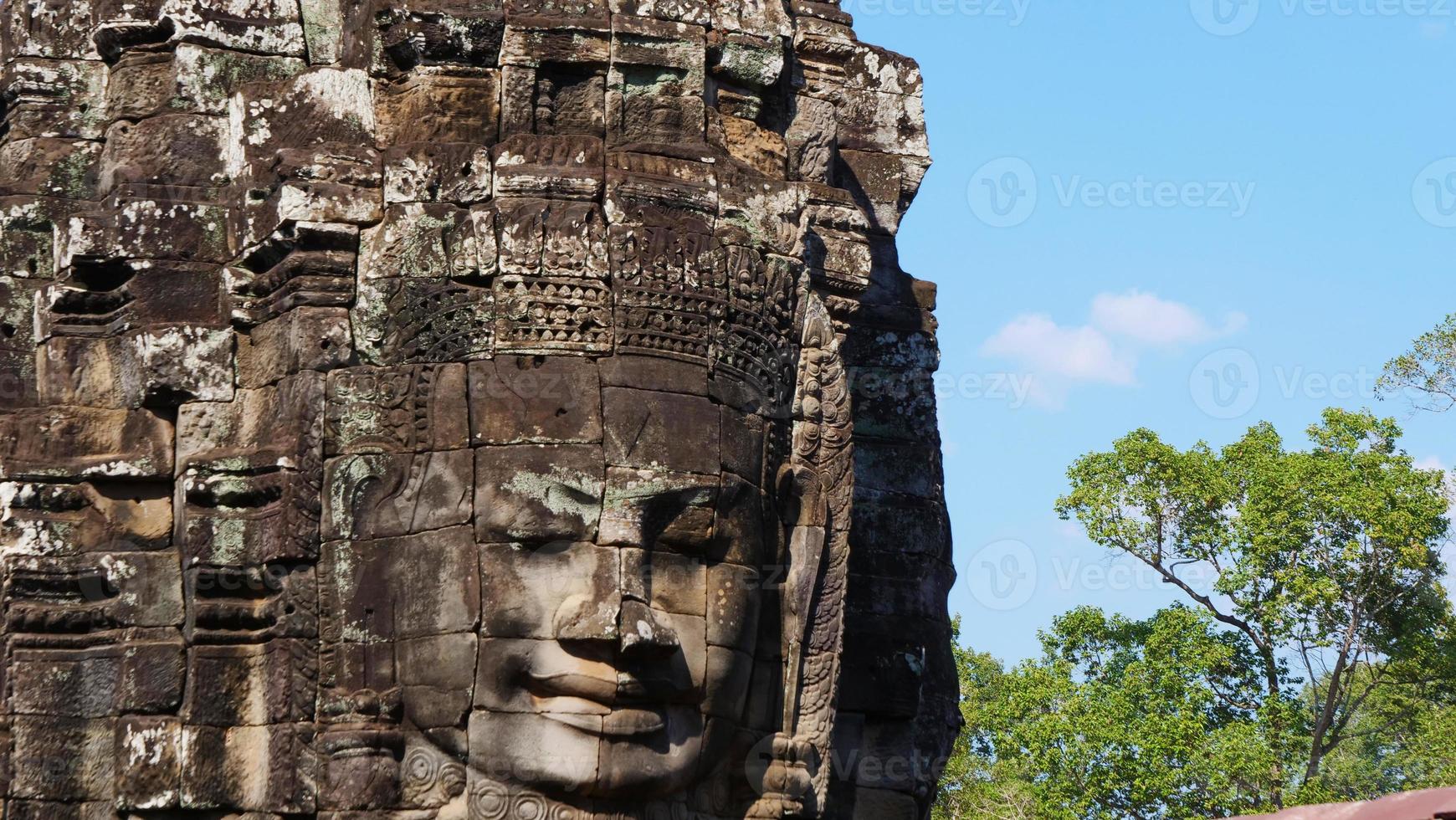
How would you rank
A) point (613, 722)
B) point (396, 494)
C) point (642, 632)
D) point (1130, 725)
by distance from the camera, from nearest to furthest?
1. point (642, 632)
2. point (613, 722)
3. point (396, 494)
4. point (1130, 725)

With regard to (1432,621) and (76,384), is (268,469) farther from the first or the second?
(1432,621)

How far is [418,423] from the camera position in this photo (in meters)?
10.3

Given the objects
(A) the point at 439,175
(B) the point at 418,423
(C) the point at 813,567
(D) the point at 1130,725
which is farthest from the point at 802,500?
(D) the point at 1130,725

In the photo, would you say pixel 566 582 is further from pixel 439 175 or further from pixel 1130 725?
pixel 1130 725

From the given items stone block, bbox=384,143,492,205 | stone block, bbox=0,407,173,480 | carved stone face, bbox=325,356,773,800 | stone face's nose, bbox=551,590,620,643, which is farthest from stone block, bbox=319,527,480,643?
stone block, bbox=384,143,492,205

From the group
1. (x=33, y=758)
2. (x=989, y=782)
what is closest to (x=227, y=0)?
(x=33, y=758)

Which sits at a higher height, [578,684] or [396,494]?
[396,494]

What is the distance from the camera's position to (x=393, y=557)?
10227 mm

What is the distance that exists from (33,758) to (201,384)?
6.47 feet

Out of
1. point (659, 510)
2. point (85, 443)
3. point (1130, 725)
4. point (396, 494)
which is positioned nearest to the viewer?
point (659, 510)

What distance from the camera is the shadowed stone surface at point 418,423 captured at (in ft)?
33.0

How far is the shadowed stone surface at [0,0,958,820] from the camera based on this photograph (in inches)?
396

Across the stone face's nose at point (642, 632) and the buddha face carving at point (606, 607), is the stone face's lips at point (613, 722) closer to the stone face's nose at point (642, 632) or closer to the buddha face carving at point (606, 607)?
the buddha face carving at point (606, 607)

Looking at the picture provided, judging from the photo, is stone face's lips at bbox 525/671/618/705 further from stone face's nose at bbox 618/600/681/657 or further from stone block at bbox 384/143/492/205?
stone block at bbox 384/143/492/205
